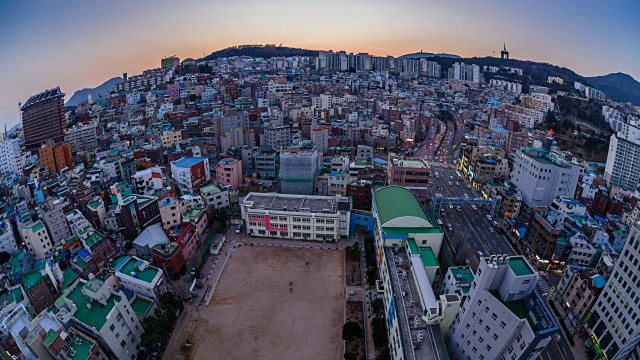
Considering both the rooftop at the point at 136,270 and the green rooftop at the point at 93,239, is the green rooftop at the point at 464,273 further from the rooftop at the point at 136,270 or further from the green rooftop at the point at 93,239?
the green rooftop at the point at 93,239

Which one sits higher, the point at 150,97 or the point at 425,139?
the point at 150,97

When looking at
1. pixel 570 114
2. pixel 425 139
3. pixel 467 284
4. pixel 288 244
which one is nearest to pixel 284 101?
pixel 425 139

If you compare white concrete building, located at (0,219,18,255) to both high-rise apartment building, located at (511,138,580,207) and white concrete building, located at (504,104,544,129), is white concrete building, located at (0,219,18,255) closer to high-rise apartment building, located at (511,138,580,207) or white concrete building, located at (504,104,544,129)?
high-rise apartment building, located at (511,138,580,207)

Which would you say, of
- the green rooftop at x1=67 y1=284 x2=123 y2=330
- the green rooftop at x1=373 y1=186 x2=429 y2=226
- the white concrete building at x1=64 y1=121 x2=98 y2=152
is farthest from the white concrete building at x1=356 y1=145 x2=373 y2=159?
the white concrete building at x1=64 y1=121 x2=98 y2=152

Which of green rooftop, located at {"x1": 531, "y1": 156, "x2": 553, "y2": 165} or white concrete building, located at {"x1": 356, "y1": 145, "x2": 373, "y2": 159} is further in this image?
white concrete building, located at {"x1": 356, "y1": 145, "x2": 373, "y2": 159}

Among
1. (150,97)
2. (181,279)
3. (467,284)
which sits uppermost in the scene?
(150,97)

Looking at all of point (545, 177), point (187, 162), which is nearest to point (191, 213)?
point (187, 162)

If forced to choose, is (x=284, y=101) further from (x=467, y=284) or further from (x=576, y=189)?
(x=467, y=284)
